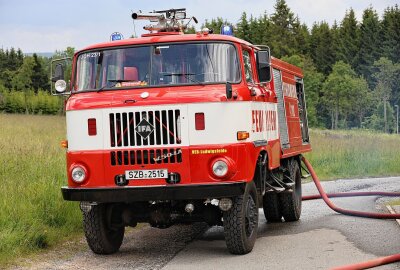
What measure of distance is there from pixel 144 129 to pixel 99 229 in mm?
1454

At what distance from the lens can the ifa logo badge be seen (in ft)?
27.3

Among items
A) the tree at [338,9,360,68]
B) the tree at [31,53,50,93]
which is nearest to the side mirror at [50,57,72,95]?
the tree at [31,53,50,93]

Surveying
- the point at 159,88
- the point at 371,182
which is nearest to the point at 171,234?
the point at 159,88

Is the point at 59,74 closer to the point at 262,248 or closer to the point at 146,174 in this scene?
the point at 146,174

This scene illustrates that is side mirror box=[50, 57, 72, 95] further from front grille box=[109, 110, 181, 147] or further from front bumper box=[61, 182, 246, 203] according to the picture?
front bumper box=[61, 182, 246, 203]

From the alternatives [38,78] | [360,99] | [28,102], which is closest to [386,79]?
[360,99]

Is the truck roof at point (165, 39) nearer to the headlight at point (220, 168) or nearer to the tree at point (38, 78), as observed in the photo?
the headlight at point (220, 168)

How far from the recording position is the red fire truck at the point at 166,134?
8289 mm

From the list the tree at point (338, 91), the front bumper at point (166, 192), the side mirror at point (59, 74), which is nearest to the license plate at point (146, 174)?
the front bumper at point (166, 192)

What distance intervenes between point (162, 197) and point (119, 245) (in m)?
1.54

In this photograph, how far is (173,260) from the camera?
8.47 meters

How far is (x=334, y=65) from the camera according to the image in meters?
107

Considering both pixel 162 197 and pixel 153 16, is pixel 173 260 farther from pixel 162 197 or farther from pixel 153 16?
pixel 153 16

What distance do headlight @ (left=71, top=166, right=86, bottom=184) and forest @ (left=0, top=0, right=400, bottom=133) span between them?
73.9 m
